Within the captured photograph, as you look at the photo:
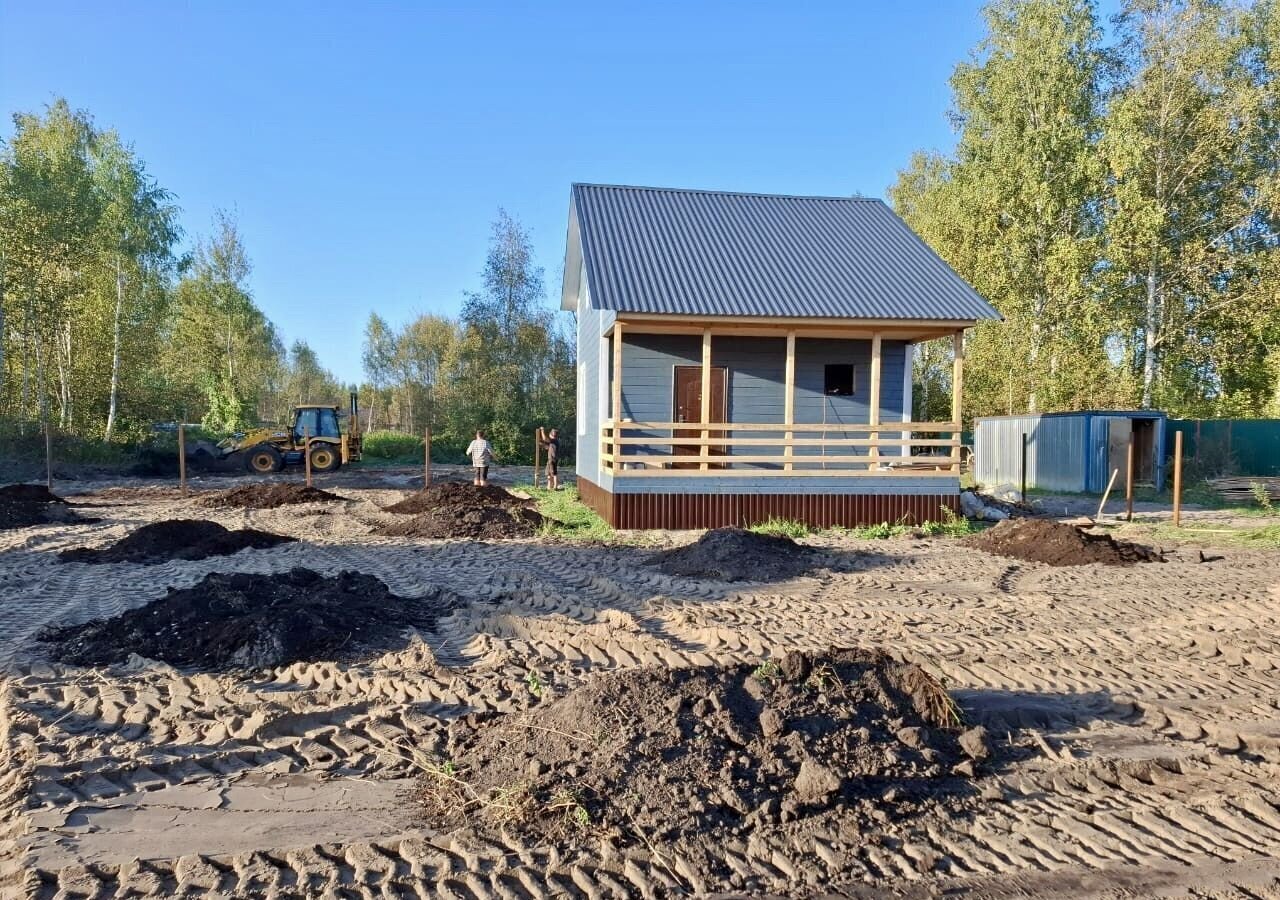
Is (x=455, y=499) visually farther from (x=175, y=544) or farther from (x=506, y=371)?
(x=506, y=371)

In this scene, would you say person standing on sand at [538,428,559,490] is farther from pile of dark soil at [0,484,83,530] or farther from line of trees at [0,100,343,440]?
line of trees at [0,100,343,440]

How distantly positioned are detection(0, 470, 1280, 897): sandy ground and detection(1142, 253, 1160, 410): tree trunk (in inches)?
689

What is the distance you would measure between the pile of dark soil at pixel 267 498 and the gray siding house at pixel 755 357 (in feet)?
19.1

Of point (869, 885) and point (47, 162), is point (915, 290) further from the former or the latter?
point (47, 162)

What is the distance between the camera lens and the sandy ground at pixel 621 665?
Result: 128 inches

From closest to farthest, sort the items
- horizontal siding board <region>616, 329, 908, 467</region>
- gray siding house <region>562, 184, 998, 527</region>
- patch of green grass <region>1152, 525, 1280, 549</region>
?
patch of green grass <region>1152, 525, 1280, 549</region> → gray siding house <region>562, 184, 998, 527</region> → horizontal siding board <region>616, 329, 908, 467</region>

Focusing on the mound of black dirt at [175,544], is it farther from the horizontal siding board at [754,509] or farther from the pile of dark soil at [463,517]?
the horizontal siding board at [754,509]

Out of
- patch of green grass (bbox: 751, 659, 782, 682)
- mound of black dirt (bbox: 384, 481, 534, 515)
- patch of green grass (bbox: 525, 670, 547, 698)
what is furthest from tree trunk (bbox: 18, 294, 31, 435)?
patch of green grass (bbox: 751, 659, 782, 682)

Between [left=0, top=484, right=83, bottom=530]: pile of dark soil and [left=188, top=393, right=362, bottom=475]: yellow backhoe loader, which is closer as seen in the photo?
[left=0, top=484, right=83, bottom=530]: pile of dark soil

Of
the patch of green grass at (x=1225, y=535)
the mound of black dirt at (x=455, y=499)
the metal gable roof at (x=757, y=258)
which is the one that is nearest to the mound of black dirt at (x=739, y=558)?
the metal gable roof at (x=757, y=258)

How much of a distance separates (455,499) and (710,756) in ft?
38.5

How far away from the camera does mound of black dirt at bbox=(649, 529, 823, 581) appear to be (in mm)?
9289

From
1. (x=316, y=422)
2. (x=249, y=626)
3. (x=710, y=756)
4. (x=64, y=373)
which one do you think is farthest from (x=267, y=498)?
(x=64, y=373)

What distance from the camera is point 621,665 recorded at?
5832 millimetres
